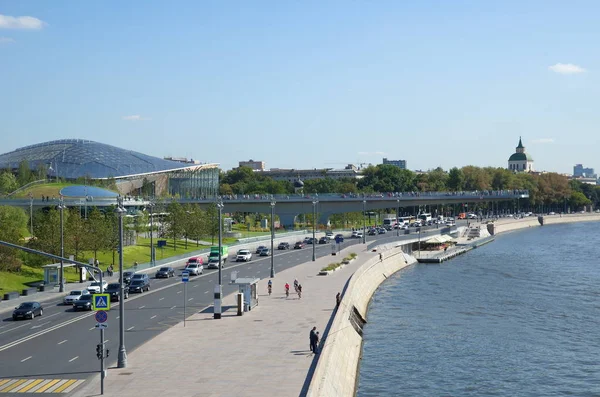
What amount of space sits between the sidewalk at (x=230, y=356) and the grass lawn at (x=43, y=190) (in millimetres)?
78444

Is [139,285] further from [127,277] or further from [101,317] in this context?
[101,317]

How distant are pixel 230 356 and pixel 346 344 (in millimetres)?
7381

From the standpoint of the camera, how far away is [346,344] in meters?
38.1

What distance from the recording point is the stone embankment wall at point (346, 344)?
95.0 ft

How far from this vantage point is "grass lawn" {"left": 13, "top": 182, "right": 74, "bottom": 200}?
120m

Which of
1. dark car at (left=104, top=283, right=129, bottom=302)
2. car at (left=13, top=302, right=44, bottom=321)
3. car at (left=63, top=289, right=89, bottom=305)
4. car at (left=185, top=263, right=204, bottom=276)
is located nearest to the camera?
car at (left=13, top=302, right=44, bottom=321)

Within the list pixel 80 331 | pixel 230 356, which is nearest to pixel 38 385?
pixel 230 356

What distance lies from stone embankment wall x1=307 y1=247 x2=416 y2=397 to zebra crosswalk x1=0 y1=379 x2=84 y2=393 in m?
8.62

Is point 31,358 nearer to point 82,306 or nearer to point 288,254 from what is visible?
point 82,306

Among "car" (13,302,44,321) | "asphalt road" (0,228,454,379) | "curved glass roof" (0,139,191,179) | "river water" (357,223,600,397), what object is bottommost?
"river water" (357,223,600,397)

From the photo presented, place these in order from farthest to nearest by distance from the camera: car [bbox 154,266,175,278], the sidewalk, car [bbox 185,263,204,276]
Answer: car [bbox 185,263,204,276], car [bbox 154,266,175,278], the sidewalk

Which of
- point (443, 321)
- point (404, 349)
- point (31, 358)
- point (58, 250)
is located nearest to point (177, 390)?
point (31, 358)

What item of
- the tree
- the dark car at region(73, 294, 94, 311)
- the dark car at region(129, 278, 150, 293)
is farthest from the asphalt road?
the tree

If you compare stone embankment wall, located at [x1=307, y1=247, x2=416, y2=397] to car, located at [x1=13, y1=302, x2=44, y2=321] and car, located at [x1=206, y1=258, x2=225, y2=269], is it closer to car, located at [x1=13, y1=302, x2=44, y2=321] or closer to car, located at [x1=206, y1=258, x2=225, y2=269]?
car, located at [x1=206, y1=258, x2=225, y2=269]
